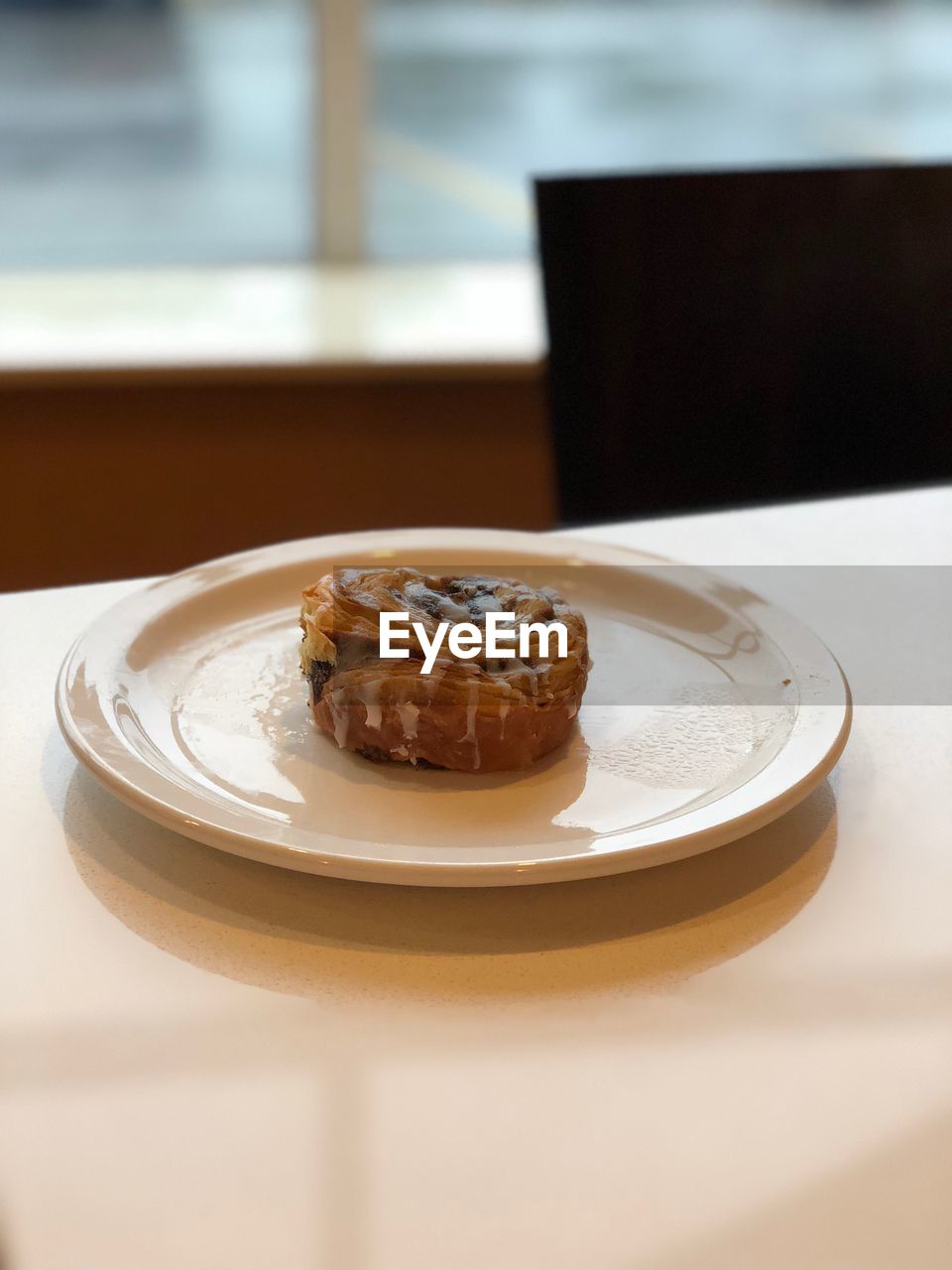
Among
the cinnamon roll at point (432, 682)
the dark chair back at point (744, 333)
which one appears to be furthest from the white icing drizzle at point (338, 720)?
the dark chair back at point (744, 333)

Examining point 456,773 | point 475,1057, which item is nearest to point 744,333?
point 456,773

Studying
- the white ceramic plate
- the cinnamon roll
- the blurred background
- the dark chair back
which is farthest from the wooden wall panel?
the cinnamon roll

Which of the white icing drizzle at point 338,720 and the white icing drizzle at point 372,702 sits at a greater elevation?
the white icing drizzle at point 372,702

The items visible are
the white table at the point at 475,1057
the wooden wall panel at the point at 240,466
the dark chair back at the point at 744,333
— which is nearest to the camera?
the white table at the point at 475,1057

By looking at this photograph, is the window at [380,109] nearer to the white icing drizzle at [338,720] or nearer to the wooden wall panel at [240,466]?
the wooden wall panel at [240,466]

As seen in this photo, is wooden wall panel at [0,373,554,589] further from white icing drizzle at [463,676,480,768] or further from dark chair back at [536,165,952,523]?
white icing drizzle at [463,676,480,768]

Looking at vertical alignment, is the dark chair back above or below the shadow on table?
above
